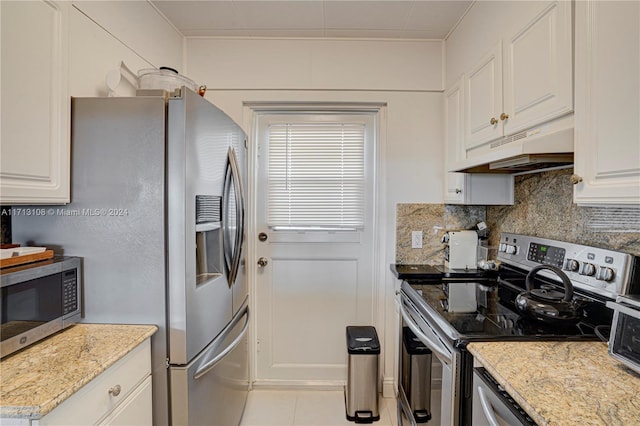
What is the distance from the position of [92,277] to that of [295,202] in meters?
1.32

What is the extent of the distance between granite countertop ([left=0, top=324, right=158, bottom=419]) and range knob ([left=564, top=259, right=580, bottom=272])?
172cm

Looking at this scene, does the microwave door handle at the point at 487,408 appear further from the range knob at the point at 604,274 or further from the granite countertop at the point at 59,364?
the granite countertop at the point at 59,364

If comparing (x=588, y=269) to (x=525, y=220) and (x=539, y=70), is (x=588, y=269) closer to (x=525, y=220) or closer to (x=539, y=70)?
(x=525, y=220)

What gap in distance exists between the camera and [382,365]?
7.45 feet

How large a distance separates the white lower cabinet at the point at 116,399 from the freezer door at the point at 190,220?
126 millimetres

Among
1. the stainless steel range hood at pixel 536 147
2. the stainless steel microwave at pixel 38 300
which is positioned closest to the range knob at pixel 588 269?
the stainless steel range hood at pixel 536 147

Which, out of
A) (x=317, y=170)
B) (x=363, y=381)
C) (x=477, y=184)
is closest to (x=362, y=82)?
(x=317, y=170)

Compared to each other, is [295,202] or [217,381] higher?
[295,202]

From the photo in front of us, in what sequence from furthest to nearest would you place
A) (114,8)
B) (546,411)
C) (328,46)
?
(328,46) < (114,8) < (546,411)

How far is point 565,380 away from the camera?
2.60 ft

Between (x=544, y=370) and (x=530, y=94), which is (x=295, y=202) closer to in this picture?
(x=530, y=94)

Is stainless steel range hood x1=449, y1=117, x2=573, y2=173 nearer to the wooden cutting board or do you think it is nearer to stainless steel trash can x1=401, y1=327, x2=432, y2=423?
stainless steel trash can x1=401, y1=327, x2=432, y2=423

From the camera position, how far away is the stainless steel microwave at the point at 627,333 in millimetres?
810

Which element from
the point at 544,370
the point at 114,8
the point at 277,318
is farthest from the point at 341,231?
the point at 114,8
